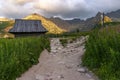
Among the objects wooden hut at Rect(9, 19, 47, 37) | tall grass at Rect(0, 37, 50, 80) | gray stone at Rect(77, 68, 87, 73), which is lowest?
gray stone at Rect(77, 68, 87, 73)

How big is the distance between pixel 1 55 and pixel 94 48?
6.48 meters

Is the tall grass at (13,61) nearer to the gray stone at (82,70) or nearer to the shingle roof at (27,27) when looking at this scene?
the gray stone at (82,70)

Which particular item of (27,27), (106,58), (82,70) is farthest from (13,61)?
(27,27)

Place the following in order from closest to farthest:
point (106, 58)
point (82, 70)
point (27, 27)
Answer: point (106, 58), point (82, 70), point (27, 27)

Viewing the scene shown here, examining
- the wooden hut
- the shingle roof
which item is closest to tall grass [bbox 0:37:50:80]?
the wooden hut

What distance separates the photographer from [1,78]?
46.7 feet

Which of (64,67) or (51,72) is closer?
(51,72)

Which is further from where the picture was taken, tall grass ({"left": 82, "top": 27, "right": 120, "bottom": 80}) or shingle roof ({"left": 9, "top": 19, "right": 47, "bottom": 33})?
shingle roof ({"left": 9, "top": 19, "right": 47, "bottom": 33})

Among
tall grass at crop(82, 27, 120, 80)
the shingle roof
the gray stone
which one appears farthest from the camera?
the shingle roof

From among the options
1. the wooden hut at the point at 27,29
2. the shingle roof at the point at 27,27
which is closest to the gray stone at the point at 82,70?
the wooden hut at the point at 27,29

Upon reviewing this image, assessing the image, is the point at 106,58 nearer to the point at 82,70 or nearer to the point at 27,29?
the point at 82,70

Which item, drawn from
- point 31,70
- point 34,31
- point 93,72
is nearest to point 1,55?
point 31,70

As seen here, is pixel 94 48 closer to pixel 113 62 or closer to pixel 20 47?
pixel 113 62

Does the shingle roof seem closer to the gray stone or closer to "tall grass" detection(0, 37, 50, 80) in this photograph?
"tall grass" detection(0, 37, 50, 80)
